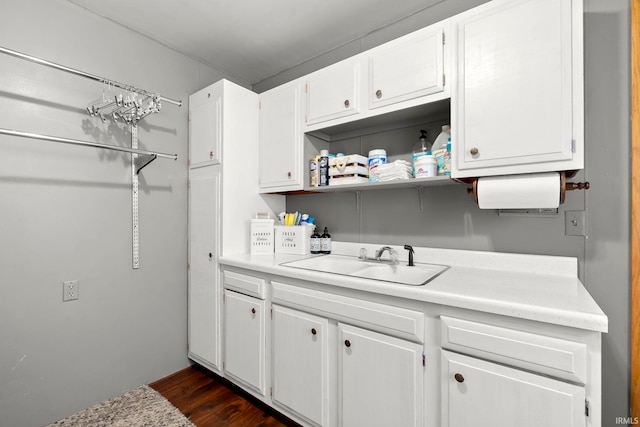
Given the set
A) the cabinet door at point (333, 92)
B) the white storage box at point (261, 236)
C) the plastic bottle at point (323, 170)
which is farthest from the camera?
the white storage box at point (261, 236)

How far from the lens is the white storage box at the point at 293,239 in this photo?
2205 millimetres

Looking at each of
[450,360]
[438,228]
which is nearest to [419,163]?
[438,228]

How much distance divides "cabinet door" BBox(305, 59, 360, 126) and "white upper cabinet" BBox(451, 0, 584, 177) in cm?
60

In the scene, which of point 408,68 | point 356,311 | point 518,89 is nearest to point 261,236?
point 356,311

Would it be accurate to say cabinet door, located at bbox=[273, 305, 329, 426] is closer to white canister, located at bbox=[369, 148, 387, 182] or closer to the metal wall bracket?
white canister, located at bbox=[369, 148, 387, 182]

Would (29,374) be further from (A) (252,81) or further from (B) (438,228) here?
(A) (252,81)

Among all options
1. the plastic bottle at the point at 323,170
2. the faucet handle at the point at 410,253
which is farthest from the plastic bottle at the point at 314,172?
the faucet handle at the point at 410,253

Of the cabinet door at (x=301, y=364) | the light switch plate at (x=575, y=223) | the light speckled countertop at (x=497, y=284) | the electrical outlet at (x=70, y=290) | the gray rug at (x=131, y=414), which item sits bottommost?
the gray rug at (x=131, y=414)

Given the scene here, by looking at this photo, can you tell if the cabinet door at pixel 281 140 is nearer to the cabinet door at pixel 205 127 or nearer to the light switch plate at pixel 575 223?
the cabinet door at pixel 205 127

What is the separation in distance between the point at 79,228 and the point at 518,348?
7.83ft

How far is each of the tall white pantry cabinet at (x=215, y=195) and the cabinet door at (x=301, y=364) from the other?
629mm

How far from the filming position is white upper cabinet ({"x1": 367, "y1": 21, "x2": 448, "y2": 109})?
1.51 m

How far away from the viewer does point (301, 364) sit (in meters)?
1.60

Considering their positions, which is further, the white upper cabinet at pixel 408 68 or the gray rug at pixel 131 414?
the gray rug at pixel 131 414
